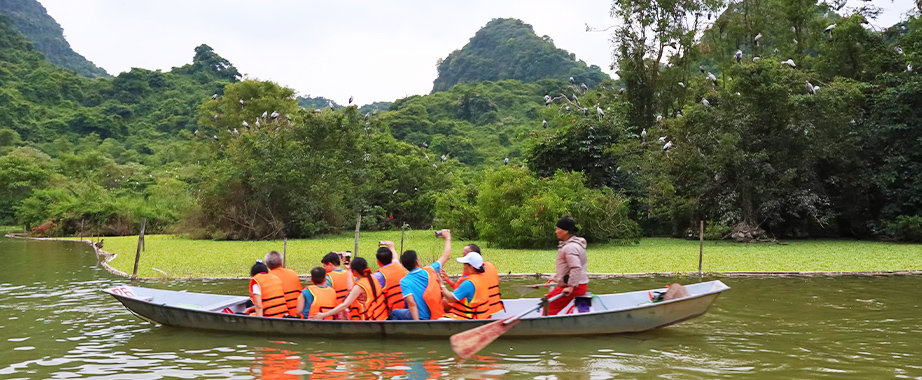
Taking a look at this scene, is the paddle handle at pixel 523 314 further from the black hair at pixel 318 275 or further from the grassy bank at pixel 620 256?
the grassy bank at pixel 620 256

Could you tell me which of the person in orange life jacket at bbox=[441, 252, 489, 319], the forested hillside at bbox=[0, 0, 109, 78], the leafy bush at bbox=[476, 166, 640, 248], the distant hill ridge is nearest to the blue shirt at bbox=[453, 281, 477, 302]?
the person in orange life jacket at bbox=[441, 252, 489, 319]

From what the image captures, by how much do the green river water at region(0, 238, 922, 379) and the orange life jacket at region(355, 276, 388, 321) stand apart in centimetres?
34

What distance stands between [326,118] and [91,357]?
21.0m

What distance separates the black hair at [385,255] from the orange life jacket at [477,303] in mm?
964

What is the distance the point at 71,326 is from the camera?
31.8ft

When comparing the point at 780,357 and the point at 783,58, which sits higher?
the point at 783,58

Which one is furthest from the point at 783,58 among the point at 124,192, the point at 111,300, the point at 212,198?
the point at 124,192

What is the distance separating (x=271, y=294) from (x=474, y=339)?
2898 mm

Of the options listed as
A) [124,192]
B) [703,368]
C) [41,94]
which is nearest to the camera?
[703,368]

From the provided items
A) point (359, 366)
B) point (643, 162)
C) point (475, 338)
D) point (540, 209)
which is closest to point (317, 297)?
point (359, 366)

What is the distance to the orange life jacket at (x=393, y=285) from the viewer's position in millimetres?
8648

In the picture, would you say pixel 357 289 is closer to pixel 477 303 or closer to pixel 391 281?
pixel 391 281

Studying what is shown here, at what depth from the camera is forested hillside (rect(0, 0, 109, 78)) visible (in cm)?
9362

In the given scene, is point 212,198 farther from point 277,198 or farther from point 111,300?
point 111,300
